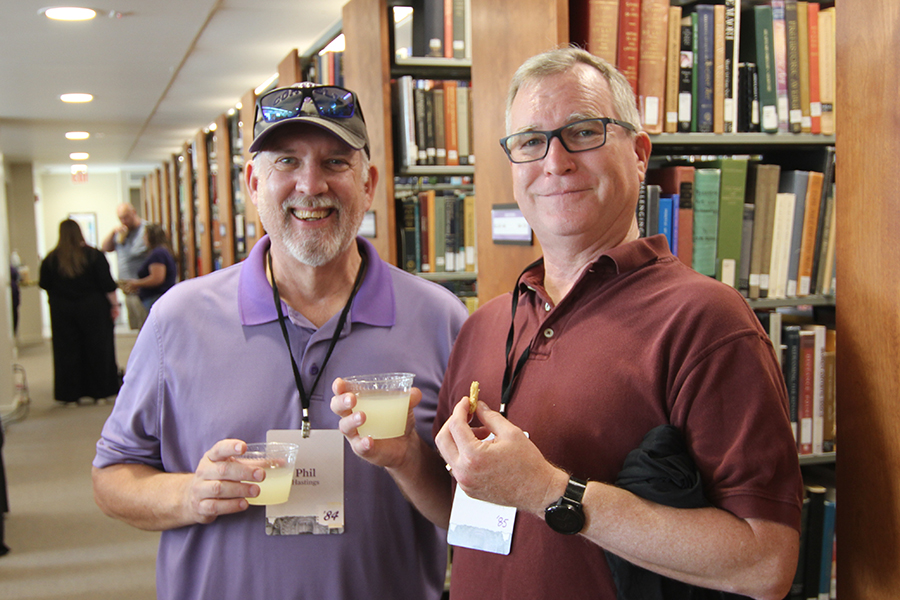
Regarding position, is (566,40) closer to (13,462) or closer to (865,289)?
(865,289)

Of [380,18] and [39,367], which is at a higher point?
[380,18]

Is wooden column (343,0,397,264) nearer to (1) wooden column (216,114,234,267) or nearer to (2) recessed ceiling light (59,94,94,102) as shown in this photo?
(1) wooden column (216,114,234,267)

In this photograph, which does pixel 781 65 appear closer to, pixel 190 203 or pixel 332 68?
pixel 332 68

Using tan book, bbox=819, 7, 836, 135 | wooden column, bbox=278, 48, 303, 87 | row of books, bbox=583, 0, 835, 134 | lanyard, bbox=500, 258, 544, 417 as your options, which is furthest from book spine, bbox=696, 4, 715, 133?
wooden column, bbox=278, 48, 303, 87

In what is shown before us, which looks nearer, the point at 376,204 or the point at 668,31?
the point at 668,31

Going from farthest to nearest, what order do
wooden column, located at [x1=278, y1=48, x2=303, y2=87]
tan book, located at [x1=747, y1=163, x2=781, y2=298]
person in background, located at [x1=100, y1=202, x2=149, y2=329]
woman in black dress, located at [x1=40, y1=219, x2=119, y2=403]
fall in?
person in background, located at [x1=100, y1=202, x2=149, y2=329], woman in black dress, located at [x1=40, y1=219, x2=119, y2=403], wooden column, located at [x1=278, y1=48, x2=303, y2=87], tan book, located at [x1=747, y1=163, x2=781, y2=298]

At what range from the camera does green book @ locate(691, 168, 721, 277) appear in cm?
230

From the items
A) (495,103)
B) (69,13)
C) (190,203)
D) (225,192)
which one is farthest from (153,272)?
(495,103)

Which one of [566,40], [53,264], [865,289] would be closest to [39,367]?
[53,264]

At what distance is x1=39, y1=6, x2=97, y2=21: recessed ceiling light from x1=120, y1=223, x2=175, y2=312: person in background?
4129 mm

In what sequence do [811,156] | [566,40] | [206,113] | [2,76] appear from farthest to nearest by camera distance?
[206,113]
[2,76]
[811,156]
[566,40]

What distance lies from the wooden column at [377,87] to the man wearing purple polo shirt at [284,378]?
1769mm

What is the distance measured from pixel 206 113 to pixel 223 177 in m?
1.33

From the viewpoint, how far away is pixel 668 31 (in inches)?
89.5
